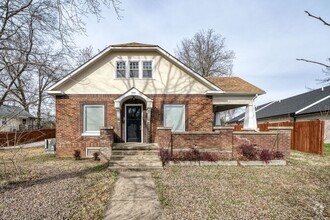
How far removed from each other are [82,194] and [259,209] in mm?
4407

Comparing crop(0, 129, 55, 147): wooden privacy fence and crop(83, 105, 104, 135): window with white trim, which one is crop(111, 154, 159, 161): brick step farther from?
crop(0, 129, 55, 147): wooden privacy fence

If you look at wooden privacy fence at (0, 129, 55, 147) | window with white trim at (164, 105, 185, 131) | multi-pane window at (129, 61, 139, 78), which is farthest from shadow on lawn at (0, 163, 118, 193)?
multi-pane window at (129, 61, 139, 78)

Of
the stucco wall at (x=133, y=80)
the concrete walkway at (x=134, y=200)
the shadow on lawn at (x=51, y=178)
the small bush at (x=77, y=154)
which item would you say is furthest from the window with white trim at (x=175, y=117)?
the concrete walkway at (x=134, y=200)

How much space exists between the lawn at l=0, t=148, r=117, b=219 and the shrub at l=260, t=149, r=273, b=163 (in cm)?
654

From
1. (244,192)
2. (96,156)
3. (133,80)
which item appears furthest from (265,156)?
(96,156)

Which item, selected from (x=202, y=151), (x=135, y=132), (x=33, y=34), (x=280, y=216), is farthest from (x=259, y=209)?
(x=33, y=34)

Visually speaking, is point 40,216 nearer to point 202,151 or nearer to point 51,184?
point 51,184

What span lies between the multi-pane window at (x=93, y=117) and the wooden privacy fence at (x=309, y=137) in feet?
41.8

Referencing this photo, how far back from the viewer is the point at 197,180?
759 centimetres

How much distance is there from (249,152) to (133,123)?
6.25m

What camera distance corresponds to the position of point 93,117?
41.9 ft

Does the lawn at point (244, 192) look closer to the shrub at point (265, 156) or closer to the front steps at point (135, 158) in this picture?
the shrub at point (265, 156)

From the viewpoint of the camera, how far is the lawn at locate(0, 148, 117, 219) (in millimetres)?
4996

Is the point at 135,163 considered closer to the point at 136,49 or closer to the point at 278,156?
the point at 136,49
